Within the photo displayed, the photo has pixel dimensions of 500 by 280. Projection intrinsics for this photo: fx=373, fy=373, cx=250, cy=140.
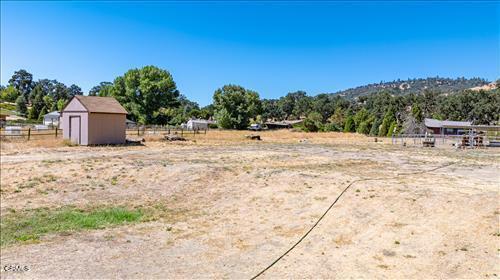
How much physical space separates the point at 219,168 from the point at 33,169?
7213 mm

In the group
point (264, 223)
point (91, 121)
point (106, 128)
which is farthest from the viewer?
point (106, 128)

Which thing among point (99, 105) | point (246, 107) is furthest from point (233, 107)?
point (99, 105)

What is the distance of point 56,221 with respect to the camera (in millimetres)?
9164

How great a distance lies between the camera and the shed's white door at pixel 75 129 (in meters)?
26.4

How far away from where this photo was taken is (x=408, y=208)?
8.94 metres

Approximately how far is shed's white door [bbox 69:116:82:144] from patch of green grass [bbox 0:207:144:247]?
17.6 m

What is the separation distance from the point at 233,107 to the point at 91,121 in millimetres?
43990

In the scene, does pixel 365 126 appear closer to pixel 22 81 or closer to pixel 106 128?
pixel 106 128

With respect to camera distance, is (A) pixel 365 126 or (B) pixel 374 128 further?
(A) pixel 365 126

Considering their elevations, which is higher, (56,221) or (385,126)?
(385,126)

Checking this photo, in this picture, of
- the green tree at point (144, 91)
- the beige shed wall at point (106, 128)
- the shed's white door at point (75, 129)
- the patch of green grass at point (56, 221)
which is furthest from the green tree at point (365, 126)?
the patch of green grass at point (56, 221)

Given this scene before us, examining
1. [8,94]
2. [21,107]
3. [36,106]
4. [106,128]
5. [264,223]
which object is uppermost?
[8,94]

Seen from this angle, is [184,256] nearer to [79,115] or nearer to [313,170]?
[313,170]

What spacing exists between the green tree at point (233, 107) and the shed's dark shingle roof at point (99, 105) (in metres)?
39.2
